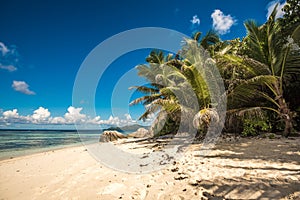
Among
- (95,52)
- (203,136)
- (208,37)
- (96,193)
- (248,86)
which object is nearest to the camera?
(96,193)

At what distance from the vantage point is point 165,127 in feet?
40.2

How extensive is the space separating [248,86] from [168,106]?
3233 millimetres

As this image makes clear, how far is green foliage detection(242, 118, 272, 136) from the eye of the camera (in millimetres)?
7367

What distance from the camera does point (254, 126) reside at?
Answer: 759 centimetres

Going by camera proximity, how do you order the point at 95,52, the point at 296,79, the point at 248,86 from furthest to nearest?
1. the point at 95,52
2. the point at 296,79
3. the point at 248,86

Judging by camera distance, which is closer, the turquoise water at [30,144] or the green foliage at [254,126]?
the green foliage at [254,126]

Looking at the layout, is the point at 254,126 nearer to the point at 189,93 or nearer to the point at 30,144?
the point at 189,93

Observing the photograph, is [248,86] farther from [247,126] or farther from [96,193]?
[96,193]

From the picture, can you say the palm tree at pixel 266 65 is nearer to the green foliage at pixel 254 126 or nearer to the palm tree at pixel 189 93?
the green foliage at pixel 254 126

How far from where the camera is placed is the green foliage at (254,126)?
24.2 feet

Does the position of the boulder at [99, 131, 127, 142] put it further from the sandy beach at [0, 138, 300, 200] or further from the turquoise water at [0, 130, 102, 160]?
the sandy beach at [0, 138, 300, 200]

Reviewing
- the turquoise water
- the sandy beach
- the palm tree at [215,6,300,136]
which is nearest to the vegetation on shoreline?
the palm tree at [215,6,300,136]

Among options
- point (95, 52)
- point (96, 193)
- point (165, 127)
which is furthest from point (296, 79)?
point (95, 52)

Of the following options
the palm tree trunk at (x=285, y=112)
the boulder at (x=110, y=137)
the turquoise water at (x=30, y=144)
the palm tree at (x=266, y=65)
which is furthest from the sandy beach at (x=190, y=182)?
the boulder at (x=110, y=137)
